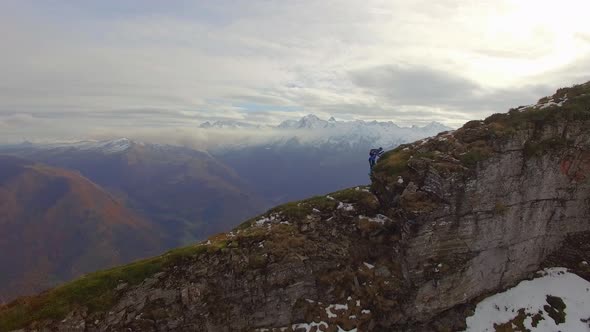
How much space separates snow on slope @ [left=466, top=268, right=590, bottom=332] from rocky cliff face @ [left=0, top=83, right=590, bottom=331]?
1164mm

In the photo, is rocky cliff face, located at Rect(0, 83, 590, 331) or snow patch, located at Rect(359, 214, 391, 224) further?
snow patch, located at Rect(359, 214, 391, 224)

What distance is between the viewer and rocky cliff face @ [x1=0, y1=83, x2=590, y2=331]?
2861 centimetres

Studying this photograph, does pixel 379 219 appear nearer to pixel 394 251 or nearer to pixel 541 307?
pixel 394 251

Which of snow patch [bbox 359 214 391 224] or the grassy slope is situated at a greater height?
snow patch [bbox 359 214 391 224]

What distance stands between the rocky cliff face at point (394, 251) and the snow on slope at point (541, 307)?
3.82ft

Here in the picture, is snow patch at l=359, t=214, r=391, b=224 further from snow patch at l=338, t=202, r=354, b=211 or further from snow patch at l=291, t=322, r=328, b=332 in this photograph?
snow patch at l=291, t=322, r=328, b=332

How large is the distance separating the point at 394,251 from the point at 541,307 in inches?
627

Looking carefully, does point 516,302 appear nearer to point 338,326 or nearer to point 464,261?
point 464,261

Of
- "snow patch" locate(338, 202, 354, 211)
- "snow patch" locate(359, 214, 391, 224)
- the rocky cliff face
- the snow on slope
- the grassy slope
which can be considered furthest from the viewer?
"snow patch" locate(338, 202, 354, 211)

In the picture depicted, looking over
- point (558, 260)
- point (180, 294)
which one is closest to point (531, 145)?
point (558, 260)

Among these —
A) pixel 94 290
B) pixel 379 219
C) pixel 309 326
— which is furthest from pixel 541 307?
pixel 94 290

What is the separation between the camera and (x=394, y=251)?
35.0 m

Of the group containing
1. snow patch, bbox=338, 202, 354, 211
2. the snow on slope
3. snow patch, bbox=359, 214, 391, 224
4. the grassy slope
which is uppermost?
snow patch, bbox=338, 202, 354, 211

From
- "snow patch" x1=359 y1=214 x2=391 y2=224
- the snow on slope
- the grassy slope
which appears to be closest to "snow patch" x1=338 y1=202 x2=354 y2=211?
"snow patch" x1=359 y1=214 x2=391 y2=224
